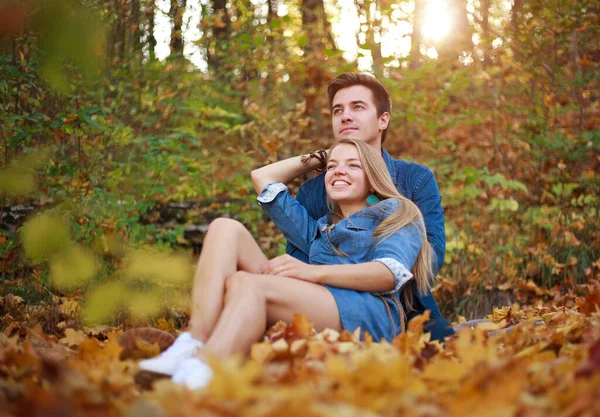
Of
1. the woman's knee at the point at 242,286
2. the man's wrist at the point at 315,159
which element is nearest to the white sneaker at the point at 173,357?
the woman's knee at the point at 242,286

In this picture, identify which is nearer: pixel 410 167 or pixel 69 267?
pixel 69 267

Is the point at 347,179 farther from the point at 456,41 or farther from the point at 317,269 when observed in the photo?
the point at 456,41

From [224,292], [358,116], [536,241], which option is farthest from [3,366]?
[536,241]

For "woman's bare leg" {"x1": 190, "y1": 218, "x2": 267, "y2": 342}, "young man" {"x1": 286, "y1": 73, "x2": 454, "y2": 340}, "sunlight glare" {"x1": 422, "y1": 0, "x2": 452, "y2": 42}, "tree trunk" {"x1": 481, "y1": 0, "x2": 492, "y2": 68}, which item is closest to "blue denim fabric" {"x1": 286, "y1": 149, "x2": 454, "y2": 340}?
"young man" {"x1": 286, "y1": 73, "x2": 454, "y2": 340}

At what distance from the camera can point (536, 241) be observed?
5.75m

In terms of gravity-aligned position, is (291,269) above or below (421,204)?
below

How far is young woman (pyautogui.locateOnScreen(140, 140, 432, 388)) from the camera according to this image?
88.8 inches

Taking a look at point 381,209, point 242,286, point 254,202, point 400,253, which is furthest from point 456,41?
point 242,286

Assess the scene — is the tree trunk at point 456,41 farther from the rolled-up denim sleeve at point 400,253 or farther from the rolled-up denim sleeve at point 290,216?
the rolled-up denim sleeve at point 400,253

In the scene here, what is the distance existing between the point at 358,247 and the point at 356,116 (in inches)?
39.4

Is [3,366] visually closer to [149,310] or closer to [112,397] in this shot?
[112,397]

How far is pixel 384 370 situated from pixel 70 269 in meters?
2.26

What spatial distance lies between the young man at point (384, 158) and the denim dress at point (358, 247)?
22 centimetres

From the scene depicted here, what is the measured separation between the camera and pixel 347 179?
3.05 meters
